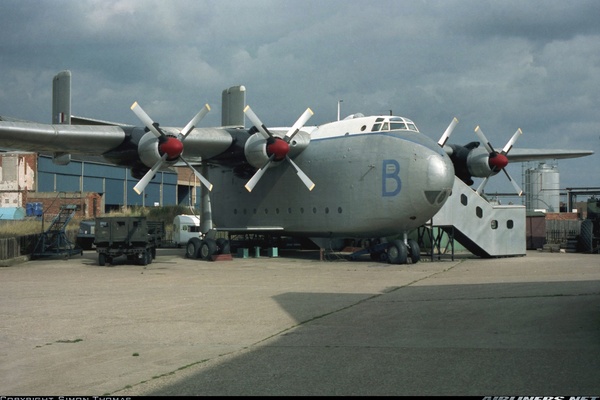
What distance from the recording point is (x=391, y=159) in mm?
24812

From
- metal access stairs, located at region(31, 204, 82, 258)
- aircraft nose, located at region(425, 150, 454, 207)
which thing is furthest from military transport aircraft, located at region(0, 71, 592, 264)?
metal access stairs, located at region(31, 204, 82, 258)

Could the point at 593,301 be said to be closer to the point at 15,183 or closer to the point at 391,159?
the point at 391,159

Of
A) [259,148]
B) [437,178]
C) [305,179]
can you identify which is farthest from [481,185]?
[259,148]

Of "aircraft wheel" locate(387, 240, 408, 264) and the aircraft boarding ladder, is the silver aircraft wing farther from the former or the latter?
the aircraft boarding ladder

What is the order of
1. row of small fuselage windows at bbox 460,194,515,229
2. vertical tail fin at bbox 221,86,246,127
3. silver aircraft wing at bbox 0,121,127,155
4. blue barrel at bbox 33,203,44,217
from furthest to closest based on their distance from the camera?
blue barrel at bbox 33,203,44,217, vertical tail fin at bbox 221,86,246,127, row of small fuselage windows at bbox 460,194,515,229, silver aircraft wing at bbox 0,121,127,155

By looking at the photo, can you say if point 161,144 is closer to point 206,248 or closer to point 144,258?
point 144,258

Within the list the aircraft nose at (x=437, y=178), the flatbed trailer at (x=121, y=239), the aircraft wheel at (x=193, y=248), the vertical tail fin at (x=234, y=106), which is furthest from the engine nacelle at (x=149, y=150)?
the aircraft nose at (x=437, y=178)

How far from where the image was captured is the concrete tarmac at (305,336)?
6945 millimetres

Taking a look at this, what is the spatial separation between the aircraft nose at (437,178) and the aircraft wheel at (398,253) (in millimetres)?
2151

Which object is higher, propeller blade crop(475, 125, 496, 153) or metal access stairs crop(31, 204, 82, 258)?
propeller blade crop(475, 125, 496, 153)

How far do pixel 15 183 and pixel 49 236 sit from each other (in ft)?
93.7

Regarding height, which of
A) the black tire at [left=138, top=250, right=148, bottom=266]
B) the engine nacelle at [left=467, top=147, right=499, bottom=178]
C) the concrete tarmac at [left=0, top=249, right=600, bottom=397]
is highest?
the engine nacelle at [left=467, top=147, right=499, bottom=178]

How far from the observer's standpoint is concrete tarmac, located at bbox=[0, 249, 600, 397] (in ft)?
22.8

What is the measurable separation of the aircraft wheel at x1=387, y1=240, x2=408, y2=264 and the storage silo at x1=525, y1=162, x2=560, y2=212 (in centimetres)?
3679
